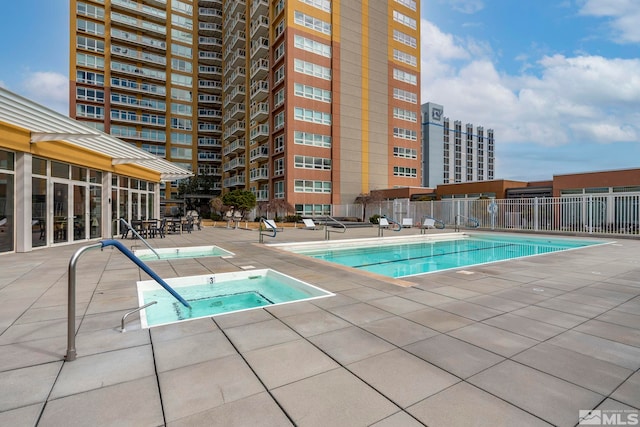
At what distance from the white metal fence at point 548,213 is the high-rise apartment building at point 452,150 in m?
58.3

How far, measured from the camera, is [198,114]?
54.0m

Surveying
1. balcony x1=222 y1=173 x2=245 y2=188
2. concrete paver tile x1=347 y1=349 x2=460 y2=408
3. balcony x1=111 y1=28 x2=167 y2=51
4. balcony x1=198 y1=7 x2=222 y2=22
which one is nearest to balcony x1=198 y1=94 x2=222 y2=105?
balcony x1=111 y1=28 x2=167 y2=51

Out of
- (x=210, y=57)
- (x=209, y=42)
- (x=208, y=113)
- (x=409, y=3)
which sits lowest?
(x=208, y=113)

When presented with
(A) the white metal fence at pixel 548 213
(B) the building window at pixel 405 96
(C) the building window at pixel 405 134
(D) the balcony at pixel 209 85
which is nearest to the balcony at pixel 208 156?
(D) the balcony at pixel 209 85

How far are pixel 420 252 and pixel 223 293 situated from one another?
8712mm

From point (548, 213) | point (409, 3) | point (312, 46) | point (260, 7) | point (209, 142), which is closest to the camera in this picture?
point (548, 213)

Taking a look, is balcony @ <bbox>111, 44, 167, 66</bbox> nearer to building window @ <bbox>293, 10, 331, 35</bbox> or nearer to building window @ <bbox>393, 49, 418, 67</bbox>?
building window @ <bbox>293, 10, 331, 35</bbox>

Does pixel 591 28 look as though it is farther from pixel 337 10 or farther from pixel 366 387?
pixel 337 10

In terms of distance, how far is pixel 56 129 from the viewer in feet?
33.6

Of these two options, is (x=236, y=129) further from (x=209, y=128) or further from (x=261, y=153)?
(x=209, y=128)

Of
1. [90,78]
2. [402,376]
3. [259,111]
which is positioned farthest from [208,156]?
[402,376]

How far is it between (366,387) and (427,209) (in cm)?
2490

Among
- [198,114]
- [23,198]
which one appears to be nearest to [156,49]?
[198,114]

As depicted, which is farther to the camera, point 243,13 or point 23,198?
point 243,13
